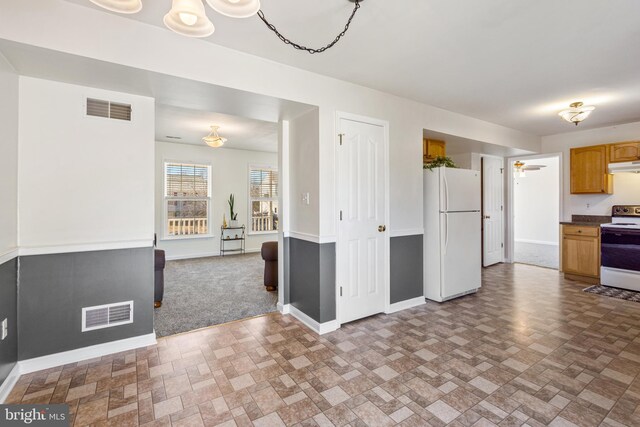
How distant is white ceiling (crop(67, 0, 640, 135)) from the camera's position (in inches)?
78.5

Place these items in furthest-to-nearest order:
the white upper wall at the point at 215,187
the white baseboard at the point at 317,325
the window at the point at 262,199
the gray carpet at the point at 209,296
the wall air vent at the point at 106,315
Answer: the window at the point at 262,199 → the white upper wall at the point at 215,187 → the gray carpet at the point at 209,296 → the white baseboard at the point at 317,325 → the wall air vent at the point at 106,315

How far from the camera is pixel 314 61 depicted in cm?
272

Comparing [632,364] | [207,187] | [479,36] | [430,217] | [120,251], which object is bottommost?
[632,364]

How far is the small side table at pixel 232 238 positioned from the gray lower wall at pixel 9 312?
5.09 meters

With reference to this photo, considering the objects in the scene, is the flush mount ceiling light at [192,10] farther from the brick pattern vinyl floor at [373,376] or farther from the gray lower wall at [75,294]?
the brick pattern vinyl floor at [373,376]

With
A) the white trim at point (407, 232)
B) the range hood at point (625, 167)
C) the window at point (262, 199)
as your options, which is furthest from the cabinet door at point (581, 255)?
the window at point (262, 199)

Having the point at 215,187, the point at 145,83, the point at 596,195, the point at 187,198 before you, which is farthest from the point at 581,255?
the point at 187,198

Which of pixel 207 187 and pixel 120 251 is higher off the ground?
pixel 207 187

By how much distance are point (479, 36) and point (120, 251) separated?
3.40 meters

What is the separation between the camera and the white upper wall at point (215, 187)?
21.9ft

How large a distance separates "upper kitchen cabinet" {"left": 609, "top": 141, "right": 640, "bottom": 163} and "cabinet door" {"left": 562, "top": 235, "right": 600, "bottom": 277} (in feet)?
4.34

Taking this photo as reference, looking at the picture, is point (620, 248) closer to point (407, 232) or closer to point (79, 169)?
point (407, 232)

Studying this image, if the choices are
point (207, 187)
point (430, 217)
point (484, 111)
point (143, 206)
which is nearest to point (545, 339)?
point (430, 217)

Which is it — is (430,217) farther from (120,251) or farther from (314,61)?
(120,251)
